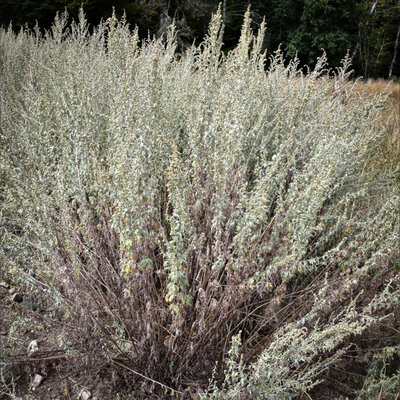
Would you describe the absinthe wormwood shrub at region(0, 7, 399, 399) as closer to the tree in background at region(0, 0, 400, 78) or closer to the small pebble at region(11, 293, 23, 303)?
the small pebble at region(11, 293, 23, 303)

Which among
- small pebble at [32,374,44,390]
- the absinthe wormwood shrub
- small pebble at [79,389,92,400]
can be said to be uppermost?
the absinthe wormwood shrub

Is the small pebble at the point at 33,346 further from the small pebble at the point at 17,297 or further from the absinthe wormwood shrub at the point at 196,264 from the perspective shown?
the small pebble at the point at 17,297

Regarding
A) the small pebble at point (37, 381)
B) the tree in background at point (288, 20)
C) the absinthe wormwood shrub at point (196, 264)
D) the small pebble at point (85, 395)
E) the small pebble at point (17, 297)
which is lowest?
the small pebble at point (17, 297)

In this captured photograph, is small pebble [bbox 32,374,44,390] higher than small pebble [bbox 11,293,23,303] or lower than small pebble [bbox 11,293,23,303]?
higher

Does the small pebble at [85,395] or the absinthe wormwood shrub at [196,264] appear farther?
the small pebble at [85,395]

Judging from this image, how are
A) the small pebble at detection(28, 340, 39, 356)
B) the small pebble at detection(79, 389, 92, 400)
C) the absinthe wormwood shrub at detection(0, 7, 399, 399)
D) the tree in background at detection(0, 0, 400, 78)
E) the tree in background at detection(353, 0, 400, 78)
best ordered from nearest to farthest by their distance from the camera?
the absinthe wormwood shrub at detection(0, 7, 399, 399) → the small pebble at detection(79, 389, 92, 400) → the small pebble at detection(28, 340, 39, 356) → the tree in background at detection(0, 0, 400, 78) → the tree in background at detection(353, 0, 400, 78)

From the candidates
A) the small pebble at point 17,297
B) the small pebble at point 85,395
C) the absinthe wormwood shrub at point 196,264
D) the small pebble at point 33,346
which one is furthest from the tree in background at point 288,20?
the small pebble at point 85,395

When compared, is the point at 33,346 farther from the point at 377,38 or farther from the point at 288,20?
the point at 377,38

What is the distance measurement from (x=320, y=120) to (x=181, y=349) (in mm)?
2272

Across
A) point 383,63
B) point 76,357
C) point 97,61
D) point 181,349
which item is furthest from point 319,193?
point 383,63

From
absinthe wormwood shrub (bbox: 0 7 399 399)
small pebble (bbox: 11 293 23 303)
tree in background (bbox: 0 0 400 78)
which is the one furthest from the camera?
tree in background (bbox: 0 0 400 78)

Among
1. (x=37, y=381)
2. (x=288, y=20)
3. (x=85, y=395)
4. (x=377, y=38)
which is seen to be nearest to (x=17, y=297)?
(x=37, y=381)

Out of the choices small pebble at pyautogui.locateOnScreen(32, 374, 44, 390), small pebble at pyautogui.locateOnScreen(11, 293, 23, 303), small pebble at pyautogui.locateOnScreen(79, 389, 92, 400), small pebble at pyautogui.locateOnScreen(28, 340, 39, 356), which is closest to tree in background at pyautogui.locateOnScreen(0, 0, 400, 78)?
small pebble at pyautogui.locateOnScreen(11, 293, 23, 303)

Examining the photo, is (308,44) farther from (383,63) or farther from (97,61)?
(97,61)
